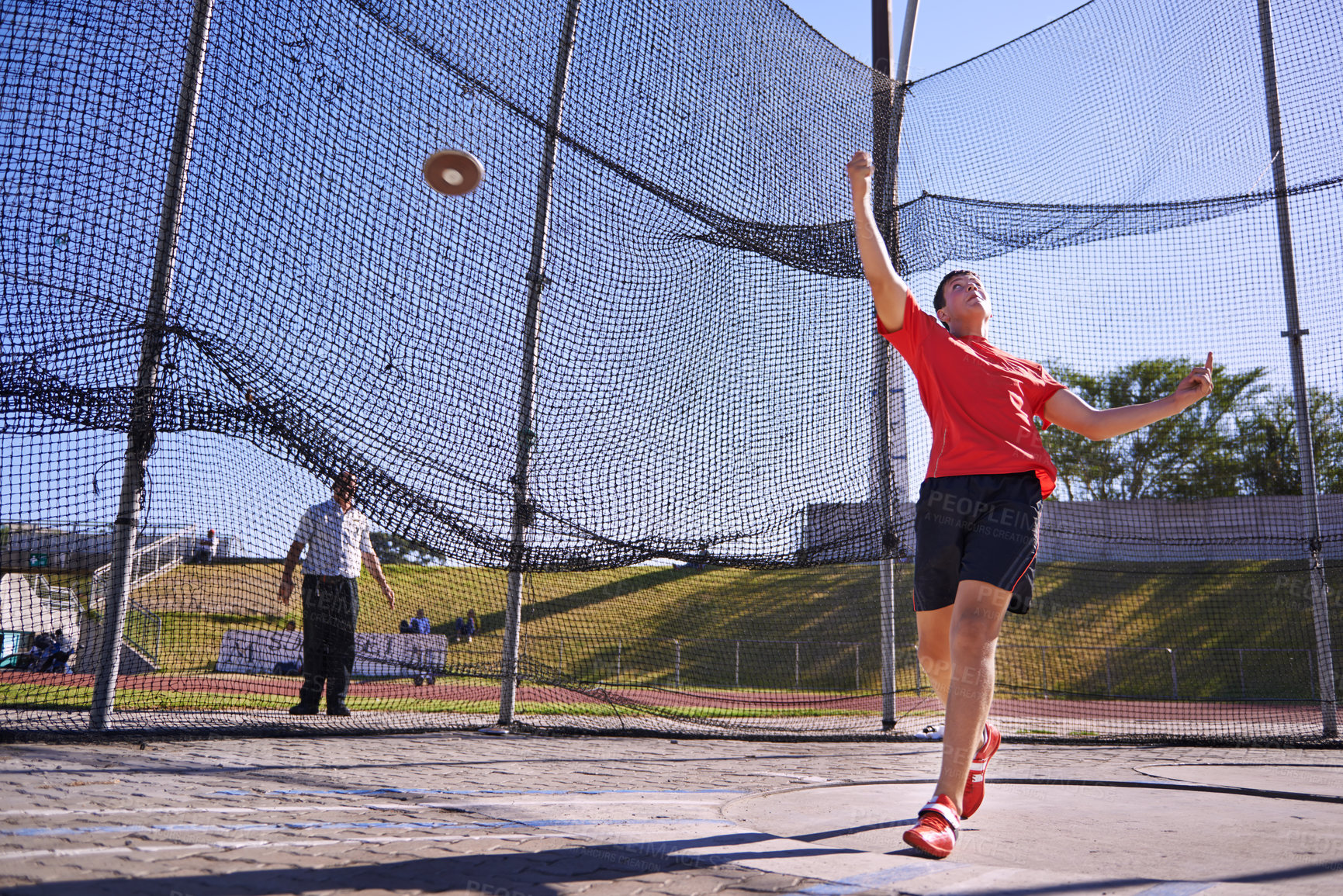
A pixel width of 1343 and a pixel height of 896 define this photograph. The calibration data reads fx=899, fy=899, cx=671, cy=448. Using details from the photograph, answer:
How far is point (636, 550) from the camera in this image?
4336 millimetres

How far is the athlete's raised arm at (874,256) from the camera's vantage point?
2535 millimetres

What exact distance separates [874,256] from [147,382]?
3.02 m

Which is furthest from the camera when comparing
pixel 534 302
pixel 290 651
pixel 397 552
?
pixel 397 552

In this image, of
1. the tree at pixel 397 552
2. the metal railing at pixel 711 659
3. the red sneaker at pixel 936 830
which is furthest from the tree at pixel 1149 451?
the red sneaker at pixel 936 830

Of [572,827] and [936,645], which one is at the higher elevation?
[936,645]

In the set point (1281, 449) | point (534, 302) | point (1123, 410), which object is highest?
point (1281, 449)

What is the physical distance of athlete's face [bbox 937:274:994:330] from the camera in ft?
9.41

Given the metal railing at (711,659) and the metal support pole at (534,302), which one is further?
the metal railing at (711,659)

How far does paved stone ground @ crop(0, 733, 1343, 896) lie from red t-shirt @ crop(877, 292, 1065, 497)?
1.00 m

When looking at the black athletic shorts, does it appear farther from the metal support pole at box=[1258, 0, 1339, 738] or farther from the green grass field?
the green grass field

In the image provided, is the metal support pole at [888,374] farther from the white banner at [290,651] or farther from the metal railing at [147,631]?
the metal railing at [147,631]

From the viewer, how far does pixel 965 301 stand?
9.44 feet

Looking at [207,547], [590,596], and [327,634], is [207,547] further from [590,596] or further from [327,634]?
[590,596]

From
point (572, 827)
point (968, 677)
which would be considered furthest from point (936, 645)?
point (572, 827)
